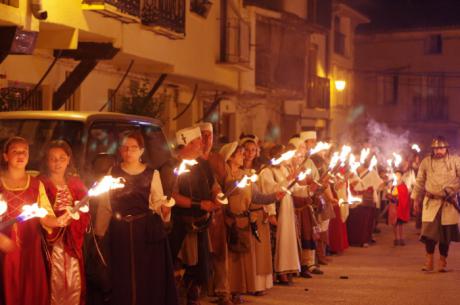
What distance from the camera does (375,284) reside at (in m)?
13.0

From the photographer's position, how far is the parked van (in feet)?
30.8

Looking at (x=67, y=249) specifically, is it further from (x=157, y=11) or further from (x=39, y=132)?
(x=157, y=11)

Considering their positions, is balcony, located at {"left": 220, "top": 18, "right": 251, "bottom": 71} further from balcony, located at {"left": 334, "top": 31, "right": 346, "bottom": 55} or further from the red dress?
balcony, located at {"left": 334, "top": 31, "right": 346, "bottom": 55}

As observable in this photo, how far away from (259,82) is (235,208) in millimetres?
16959

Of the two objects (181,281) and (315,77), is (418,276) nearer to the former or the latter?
(181,281)

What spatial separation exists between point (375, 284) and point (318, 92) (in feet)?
77.9

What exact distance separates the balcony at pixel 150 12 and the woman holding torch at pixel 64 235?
6.82 metres

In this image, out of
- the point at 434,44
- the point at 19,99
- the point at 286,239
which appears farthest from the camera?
the point at 434,44

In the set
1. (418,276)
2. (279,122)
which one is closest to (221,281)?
(418,276)

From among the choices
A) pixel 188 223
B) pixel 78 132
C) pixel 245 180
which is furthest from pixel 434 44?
pixel 78 132

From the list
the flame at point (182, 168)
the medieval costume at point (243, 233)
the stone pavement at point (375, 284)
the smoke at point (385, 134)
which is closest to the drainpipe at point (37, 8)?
the medieval costume at point (243, 233)

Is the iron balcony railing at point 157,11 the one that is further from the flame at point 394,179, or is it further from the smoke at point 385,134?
the smoke at point 385,134

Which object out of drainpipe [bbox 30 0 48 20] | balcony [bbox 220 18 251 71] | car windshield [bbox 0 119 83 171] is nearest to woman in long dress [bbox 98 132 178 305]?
car windshield [bbox 0 119 83 171]

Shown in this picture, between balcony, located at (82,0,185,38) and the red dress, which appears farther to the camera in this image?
balcony, located at (82,0,185,38)
